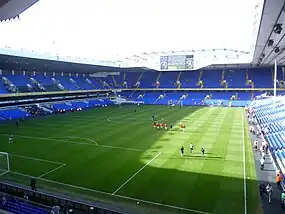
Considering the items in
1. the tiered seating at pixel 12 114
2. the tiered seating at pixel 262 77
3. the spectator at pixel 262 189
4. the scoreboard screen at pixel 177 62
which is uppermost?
the scoreboard screen at pixel 177 62

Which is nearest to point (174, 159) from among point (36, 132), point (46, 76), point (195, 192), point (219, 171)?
point (219, 171)

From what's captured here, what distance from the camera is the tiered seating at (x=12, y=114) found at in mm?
42222

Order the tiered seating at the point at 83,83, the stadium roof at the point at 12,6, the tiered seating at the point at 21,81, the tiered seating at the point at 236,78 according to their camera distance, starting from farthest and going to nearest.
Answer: the tiered seating at the point at 83,83, the tiered seating at the point at 236,78, the tiered seating at the point at 21,81, the stadium roof at the point at 12,6

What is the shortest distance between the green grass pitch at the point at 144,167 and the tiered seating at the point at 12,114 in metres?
12.2

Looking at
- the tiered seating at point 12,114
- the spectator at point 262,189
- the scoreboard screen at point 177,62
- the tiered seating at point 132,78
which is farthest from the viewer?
the tiered seating at point 132,78

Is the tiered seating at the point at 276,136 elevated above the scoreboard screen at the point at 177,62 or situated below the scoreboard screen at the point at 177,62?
below

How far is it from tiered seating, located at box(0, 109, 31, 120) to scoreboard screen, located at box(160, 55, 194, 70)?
106 feet

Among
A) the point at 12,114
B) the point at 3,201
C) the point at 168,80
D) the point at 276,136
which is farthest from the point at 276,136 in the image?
the point at 168,80

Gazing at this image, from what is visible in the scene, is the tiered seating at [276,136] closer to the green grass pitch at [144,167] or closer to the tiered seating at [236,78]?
the green grass pitch at [144,167]

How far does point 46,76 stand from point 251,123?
44146 mm

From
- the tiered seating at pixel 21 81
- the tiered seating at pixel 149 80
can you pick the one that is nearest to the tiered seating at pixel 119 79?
the tiered seating at pixel 149 80

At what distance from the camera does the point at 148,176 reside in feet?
54.7

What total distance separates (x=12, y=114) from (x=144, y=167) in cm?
3324

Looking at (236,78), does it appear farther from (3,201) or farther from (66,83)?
(3,201)
